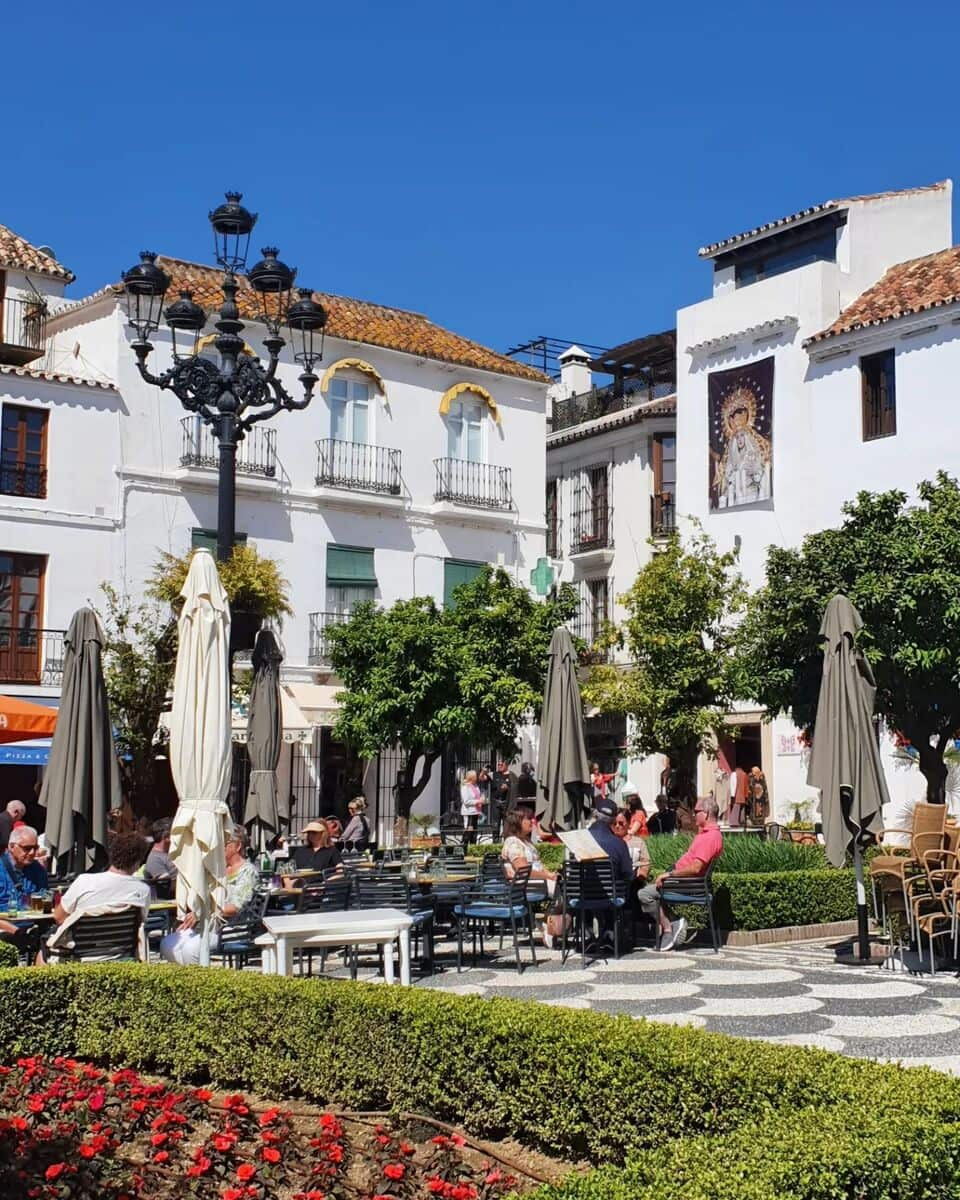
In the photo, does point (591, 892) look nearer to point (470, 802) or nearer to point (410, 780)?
point (410, 780)

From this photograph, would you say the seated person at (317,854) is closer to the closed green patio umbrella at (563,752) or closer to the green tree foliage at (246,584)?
the closed green patio umbrella at (563,752)

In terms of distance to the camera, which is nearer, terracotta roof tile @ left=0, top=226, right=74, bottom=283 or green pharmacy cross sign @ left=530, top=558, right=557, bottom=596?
terracotta roof tile @ left=0, top=226, right=74, bottom=283

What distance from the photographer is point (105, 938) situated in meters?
9.96

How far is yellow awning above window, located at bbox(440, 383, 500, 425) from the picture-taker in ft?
108

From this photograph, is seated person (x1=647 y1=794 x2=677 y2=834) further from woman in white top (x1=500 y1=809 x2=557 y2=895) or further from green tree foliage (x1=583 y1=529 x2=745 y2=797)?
woman in white top (x1=500 y1=809 x2=557 y2=895)

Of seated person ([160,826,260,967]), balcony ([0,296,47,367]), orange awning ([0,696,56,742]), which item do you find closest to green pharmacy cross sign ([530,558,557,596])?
balcony ([0,296,47,367])

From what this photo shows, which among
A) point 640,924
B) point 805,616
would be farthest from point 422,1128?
point 805,616

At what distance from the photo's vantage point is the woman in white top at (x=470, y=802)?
2708 cm

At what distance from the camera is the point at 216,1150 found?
6008 millimetres

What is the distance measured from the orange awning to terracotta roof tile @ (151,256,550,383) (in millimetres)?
12216

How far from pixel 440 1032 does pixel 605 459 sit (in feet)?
105

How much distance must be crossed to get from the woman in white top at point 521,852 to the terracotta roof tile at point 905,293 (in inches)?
679

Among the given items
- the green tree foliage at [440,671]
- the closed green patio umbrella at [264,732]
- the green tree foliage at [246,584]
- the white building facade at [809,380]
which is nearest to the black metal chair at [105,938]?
the closed green patio umbrella at [264,732]

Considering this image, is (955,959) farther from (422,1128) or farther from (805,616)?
(805,616)
